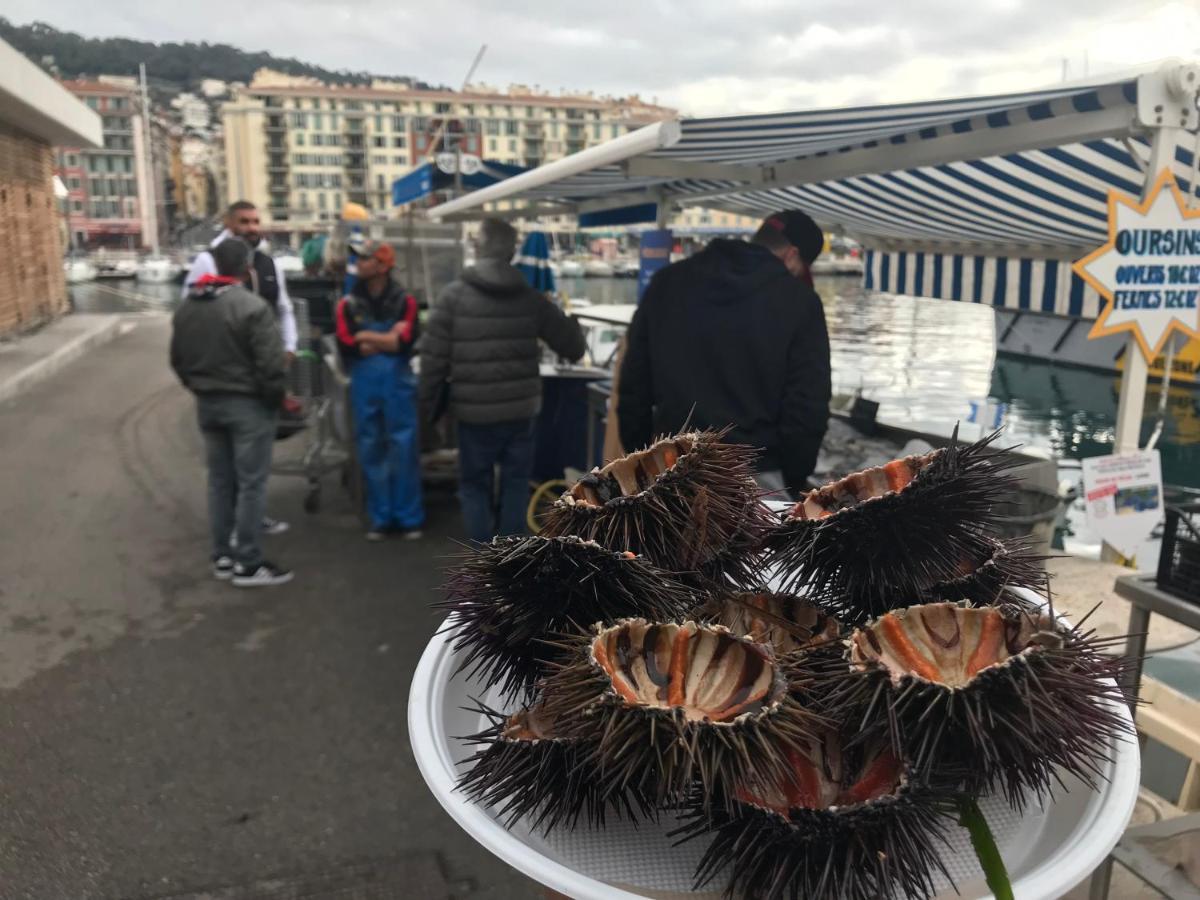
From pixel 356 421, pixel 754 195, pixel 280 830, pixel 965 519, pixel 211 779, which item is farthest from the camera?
pixel 754 195

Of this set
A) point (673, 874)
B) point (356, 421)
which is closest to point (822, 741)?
point (673, 874)

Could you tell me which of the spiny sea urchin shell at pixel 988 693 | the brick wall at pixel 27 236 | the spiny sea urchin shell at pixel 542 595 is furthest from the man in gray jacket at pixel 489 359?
the brick wall at pixel 27 236

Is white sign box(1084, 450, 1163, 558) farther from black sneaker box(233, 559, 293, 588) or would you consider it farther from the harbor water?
black sneaker box(233, 559, 293, 588)

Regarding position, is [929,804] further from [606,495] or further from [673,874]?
[606,495]

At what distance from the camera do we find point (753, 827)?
0.88 meters

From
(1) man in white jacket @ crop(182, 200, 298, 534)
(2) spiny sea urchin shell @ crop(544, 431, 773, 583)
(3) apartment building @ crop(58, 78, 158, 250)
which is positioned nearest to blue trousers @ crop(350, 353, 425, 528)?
(1) man in white jacket @ crop(182, 200, 298, 534)

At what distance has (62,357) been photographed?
14.3m

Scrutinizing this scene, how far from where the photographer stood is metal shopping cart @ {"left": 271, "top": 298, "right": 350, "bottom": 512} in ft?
21.5

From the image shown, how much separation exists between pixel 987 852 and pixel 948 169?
17.1ft

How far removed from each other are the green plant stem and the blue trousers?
5.24 m

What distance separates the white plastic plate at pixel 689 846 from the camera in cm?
94

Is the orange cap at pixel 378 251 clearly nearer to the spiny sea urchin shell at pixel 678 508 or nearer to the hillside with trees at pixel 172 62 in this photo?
the spiny sea urchin shell at pixel 678 508

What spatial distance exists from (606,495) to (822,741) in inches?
17.8

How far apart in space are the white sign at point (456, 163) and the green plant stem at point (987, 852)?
8118 millimetres
